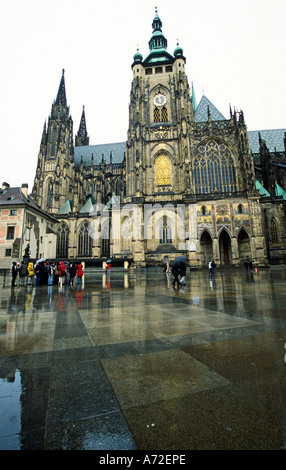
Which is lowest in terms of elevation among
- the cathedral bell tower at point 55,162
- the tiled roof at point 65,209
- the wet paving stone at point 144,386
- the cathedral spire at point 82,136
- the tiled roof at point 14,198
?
the wet paving stone at point 144,386

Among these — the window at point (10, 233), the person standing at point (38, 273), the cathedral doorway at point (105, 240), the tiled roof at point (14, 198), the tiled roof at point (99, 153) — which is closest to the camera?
the person standing at point (38, 273)

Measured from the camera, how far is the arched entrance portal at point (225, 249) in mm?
27750

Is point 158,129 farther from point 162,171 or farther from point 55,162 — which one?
point 55,162

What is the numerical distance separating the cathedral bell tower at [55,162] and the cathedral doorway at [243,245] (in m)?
27.7

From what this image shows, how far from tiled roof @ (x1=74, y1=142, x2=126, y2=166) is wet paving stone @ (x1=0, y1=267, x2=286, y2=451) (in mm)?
44814

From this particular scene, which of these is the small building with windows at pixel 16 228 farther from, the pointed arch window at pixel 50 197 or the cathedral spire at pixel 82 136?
the cathedral spire at pixel 82 136

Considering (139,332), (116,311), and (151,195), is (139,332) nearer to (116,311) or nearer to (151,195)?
(116,311)

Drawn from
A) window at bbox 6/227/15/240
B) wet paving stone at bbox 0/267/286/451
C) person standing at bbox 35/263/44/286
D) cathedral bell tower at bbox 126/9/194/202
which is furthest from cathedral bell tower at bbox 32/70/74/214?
wet paving stone at bbox 0/267/286/451

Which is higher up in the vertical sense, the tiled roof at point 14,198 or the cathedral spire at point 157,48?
the cathedral spire at point 157,48

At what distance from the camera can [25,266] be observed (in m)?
14.5

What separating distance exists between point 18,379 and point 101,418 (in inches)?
37.7

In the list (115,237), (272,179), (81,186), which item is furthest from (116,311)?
(81,186)

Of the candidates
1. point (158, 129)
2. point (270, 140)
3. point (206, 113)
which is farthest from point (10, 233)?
point (270, 140)

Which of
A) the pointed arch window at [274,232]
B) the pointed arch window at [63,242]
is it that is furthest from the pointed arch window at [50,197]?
the pointed arch window at [274,232]
